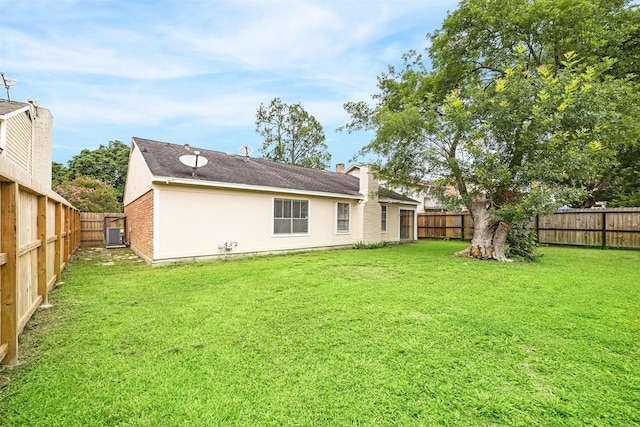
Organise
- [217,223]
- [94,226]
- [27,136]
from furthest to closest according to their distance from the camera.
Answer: [94,226] → [27,136] → [217,223]

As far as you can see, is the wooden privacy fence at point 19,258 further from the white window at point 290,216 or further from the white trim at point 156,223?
the white window at point 290,216

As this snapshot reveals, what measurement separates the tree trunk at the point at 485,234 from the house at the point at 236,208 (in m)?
4.39

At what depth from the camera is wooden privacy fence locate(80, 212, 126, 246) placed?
45.4ft

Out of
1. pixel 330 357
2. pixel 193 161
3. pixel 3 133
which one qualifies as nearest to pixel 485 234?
pixel 330 357

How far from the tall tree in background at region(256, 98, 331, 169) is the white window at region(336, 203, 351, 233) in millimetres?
17285

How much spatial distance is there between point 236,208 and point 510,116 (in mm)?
8369

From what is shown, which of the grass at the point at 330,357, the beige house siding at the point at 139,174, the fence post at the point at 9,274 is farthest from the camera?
the beige house siding at the point at 139,174

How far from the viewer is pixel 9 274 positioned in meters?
2.71

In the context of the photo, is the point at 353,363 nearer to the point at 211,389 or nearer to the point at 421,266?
the point at 211,389

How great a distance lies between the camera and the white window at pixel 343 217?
41.9 feet

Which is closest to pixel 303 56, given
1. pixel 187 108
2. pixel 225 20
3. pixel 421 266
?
pixel 225 20

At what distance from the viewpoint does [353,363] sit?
272 cm

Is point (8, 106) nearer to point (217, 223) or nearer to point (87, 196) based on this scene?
point (87, 196)

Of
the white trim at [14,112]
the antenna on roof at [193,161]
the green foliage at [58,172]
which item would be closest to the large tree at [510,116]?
the antenna on roof at [193,161]
